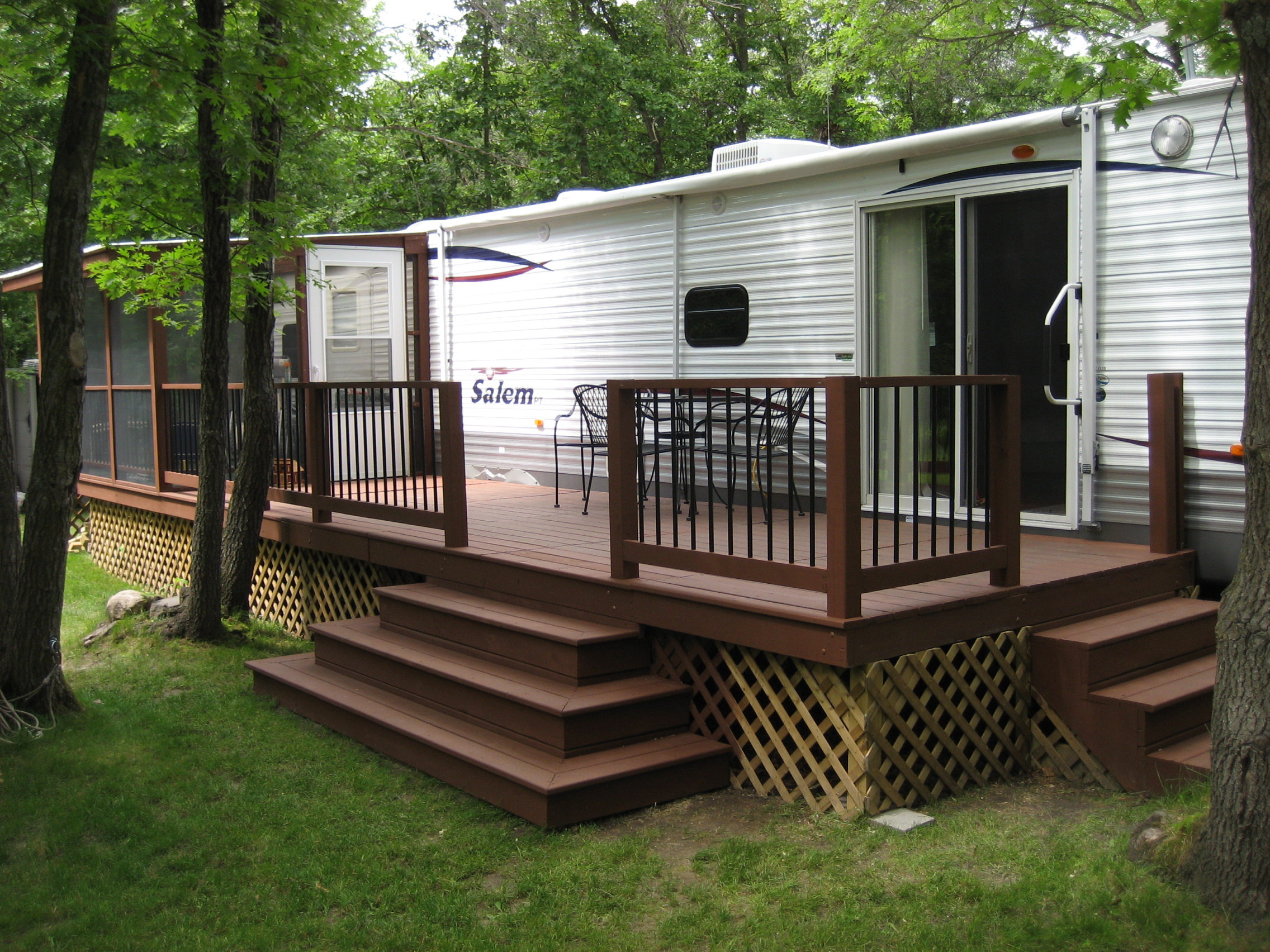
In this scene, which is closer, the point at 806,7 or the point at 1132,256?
the point at 1132,256

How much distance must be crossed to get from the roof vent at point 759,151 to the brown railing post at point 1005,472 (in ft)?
10.2

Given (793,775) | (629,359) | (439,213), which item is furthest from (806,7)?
(793,775)

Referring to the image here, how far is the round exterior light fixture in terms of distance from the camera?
5066 mm

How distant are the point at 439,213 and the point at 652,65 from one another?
4059 mm

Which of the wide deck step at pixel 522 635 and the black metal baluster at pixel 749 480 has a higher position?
the black metal baluster at pixel 749 480

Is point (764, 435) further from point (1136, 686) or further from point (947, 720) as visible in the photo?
point (1136, 686)

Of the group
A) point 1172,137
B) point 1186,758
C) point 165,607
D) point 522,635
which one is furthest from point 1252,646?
point 165,607

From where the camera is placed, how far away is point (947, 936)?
3.04 meters

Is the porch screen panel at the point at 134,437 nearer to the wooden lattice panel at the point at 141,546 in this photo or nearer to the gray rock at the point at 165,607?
the wooden lattice panel at the point at 141,546

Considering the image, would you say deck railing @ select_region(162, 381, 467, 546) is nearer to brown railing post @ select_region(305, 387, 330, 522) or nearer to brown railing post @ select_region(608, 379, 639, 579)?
brown railing post @ select_region(305, 387, 330, 522)

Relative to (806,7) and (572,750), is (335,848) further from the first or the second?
(806,7)

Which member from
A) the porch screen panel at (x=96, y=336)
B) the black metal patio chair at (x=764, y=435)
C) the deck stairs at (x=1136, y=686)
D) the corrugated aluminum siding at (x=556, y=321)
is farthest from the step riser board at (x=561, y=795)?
the porch screen panel at (x=96, y=336)

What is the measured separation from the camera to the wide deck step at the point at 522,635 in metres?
4.56

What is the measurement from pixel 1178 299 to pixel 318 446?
15.5ft
